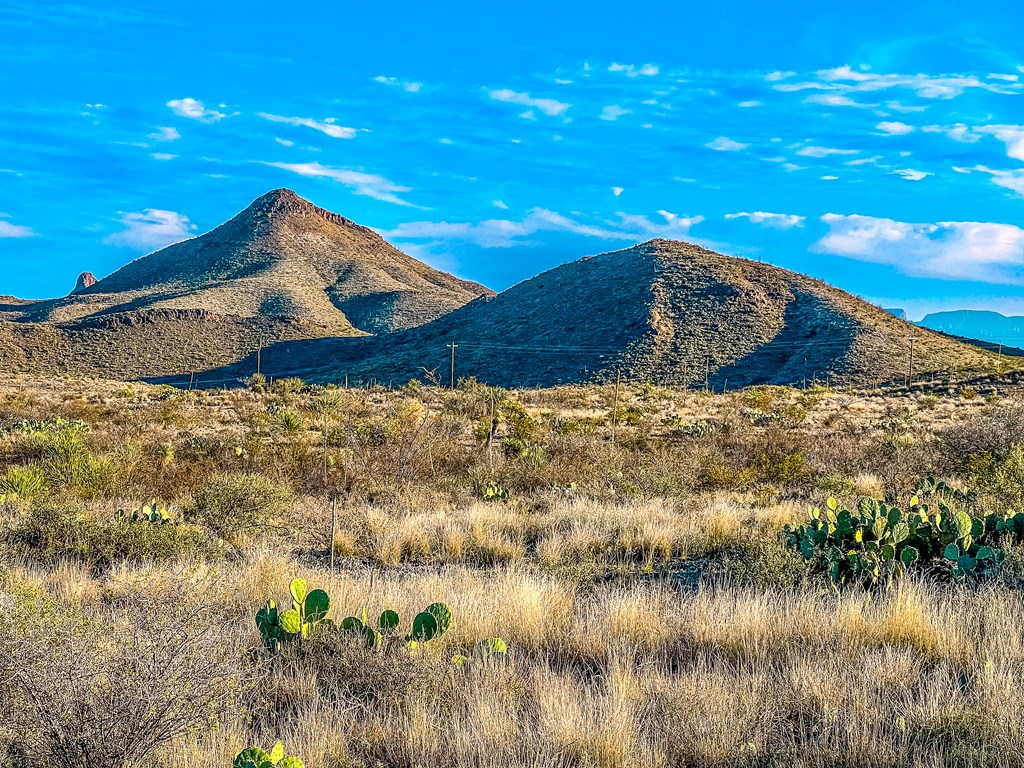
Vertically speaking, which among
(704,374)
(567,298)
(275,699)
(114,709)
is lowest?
(275,699)

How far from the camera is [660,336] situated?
2389 inches

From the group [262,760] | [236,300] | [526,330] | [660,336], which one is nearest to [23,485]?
[262,760]

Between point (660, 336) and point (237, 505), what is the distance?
2133 inches

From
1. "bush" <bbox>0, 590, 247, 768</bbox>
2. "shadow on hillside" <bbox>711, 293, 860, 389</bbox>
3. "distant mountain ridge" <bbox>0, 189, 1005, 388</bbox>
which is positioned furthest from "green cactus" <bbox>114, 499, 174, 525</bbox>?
"shadow on hillside" <bbox>711, 293, 860, 389</bbox>

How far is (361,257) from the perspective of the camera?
136 m

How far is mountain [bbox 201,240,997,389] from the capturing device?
55.3 meters

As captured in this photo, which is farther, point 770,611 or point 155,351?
point 155,351

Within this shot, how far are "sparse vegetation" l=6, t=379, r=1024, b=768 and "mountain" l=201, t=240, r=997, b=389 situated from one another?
4012 cm

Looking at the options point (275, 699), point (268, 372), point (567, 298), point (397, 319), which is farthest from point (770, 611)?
point (397, 319)

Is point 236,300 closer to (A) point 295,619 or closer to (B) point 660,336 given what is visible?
(B) point 660,336

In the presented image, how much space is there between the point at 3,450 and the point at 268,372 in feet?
213

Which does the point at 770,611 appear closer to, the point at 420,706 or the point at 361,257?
the point at 420,706

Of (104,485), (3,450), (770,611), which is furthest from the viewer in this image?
(3,450)

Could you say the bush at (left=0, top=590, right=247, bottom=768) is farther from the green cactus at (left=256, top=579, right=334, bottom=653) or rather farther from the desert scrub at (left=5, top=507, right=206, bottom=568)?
the desert scrub at (left=5, top=507, right=206, bottom=568)
